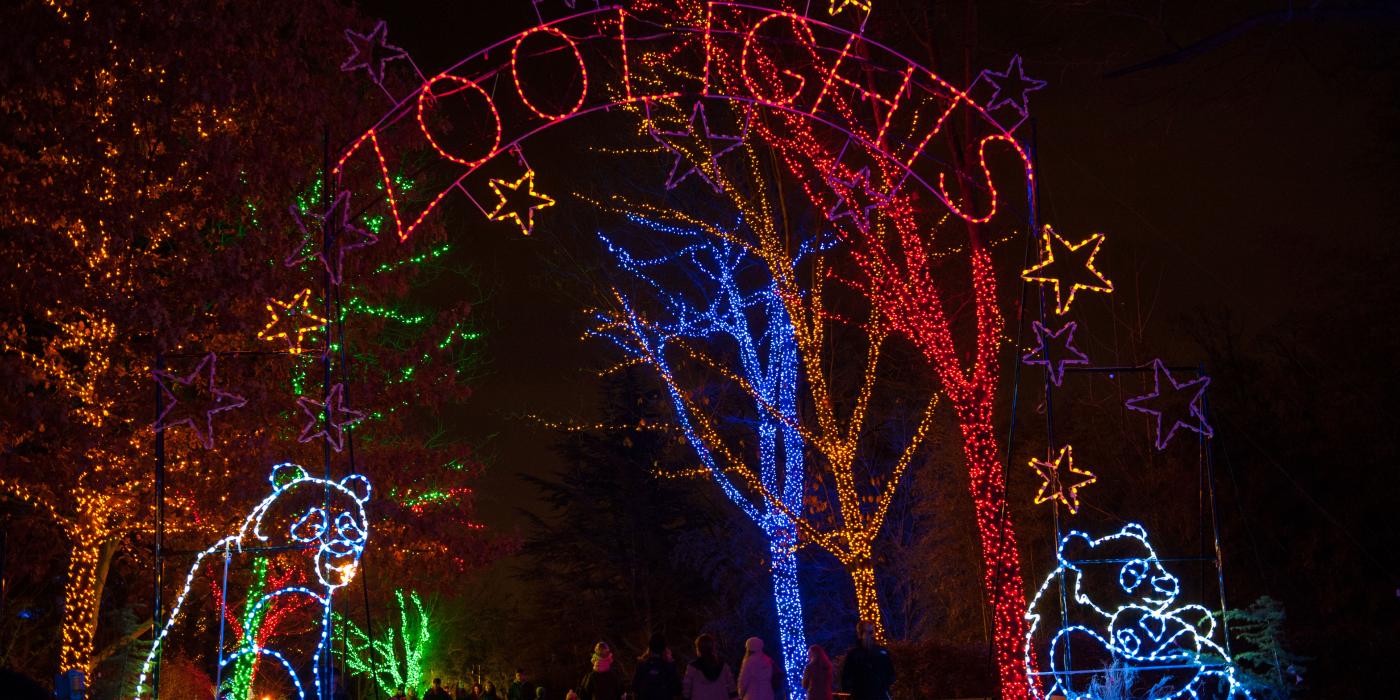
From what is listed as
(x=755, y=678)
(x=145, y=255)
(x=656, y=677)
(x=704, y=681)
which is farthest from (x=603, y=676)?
(x=145, y=255)

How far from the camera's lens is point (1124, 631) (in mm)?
9984

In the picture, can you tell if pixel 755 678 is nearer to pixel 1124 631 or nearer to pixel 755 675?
pixel 755 675

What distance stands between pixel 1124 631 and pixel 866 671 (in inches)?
86.0

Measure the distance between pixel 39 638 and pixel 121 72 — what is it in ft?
41.2

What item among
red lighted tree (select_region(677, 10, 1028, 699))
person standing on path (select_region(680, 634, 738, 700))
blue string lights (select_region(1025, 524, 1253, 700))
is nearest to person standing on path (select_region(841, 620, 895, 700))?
person standing on path (select_region(680, 634, 738, 700))

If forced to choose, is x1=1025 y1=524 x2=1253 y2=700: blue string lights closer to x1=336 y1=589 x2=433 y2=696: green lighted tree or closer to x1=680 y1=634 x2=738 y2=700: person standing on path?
x1=680 y1=634 x2=738 y2=700: person standing on path

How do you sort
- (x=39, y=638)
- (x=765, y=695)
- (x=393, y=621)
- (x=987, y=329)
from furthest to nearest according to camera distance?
(x=393, y=621) → (x=39, y=638) → (x=987, y=329) → (x=765, y=695)

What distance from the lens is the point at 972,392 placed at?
13172 mm

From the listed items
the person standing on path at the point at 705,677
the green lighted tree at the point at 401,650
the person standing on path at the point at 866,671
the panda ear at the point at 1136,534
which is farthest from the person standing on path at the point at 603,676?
the green lighted tree at the point at 401,650

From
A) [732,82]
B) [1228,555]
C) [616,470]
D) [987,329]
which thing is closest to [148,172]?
[732,82]

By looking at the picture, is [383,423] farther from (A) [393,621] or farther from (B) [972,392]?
(A) [393,621]

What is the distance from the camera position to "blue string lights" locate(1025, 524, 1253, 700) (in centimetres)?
965

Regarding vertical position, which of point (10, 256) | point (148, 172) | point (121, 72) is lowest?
point (10, 256)

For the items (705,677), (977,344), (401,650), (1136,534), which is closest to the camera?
(705,677)
